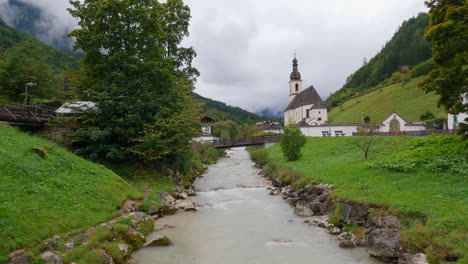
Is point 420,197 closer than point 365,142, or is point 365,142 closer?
point 420,197

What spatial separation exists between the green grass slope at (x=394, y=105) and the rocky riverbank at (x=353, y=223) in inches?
2115

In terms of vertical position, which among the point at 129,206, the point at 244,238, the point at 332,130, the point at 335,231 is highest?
the point at 332,130

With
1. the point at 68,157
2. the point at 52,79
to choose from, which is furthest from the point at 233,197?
the point at 52,79

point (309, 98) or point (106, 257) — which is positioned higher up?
point (309, 98)

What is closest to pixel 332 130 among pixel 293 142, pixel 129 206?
pixel 293 142

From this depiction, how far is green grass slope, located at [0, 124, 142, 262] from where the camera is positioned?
8086mm

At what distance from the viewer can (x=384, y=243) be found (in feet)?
31.0

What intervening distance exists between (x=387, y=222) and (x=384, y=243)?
1419 mm

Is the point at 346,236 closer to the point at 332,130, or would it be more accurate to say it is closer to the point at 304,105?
the point at 332,130

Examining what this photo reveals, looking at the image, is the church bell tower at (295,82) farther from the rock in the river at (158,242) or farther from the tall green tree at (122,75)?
the rock in the river at (158,242)

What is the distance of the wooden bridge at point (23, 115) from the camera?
58.6ft

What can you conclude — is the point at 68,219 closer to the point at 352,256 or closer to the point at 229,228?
the point at 229,228

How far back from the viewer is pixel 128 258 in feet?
31.1

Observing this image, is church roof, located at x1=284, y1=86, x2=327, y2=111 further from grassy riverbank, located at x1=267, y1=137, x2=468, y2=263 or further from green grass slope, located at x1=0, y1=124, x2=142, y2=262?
green grass slope, located at x1=0, y1=124, x2=142, y2=262
